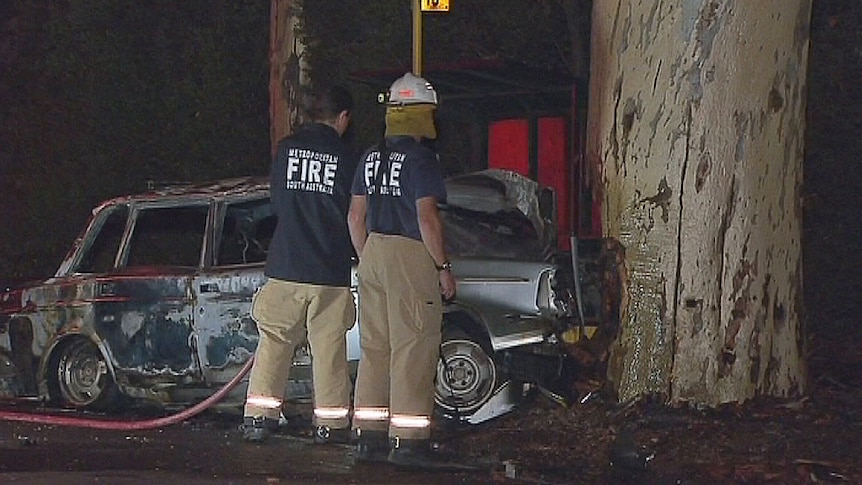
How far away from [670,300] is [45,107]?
11.2 m

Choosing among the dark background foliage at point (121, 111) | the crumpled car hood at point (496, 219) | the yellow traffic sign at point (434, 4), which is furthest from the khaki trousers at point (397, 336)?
the dark background foliage at point (121, 111)

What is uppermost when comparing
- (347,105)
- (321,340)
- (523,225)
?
(347,105)

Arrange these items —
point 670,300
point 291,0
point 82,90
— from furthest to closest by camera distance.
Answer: point 82,90 → point 291,0 → point 670,300

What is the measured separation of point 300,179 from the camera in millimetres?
8117

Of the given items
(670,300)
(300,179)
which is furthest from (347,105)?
(670,300)

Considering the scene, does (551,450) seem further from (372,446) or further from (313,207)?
(313,207)

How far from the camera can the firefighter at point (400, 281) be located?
24.4ft

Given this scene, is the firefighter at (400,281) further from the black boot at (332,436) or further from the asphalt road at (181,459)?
the black boot at (332,436)

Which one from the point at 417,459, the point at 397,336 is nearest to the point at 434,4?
the point at 397,336

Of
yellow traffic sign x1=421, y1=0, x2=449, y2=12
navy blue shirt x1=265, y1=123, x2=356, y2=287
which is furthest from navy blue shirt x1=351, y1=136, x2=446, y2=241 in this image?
yellow traffic sign x1=421, y1=0, x2=449, y2=12

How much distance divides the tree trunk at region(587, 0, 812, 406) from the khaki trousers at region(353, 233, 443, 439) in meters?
1.21

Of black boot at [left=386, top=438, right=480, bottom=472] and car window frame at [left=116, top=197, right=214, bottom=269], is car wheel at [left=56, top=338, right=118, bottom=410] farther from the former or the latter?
black boot at [left=386, top=438, right=480, bottom=472]

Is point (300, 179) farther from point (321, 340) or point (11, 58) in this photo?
point (11, 58)

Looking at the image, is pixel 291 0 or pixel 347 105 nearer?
pixel 347 105
